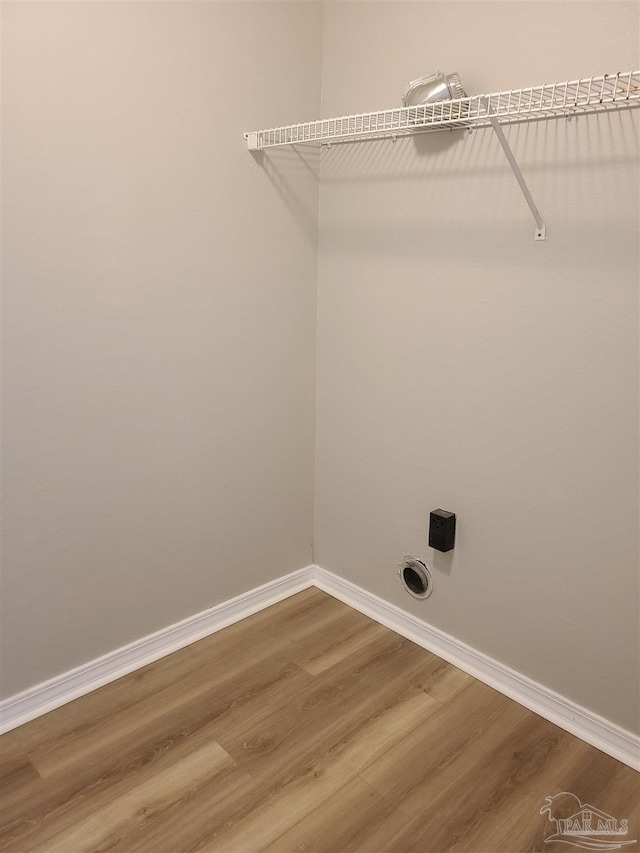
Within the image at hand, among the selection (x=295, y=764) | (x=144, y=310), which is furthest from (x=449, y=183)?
(x=295, y=764)

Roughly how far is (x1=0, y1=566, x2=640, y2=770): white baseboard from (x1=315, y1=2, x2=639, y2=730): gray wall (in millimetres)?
44

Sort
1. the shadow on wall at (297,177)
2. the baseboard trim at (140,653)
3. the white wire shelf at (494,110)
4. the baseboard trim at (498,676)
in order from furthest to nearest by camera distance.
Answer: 1. the shadow on wall at (297,177)
2. the baseboard trim at (140,653)
3. the baseboard trim at (498,676)
4. the white wire shelf at (494,110)

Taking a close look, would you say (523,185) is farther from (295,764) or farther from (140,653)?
(140,653)

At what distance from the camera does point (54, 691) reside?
6.31 ft

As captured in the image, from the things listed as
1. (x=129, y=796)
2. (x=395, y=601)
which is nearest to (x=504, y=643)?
(x=395, y=601)

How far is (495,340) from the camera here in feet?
6.19

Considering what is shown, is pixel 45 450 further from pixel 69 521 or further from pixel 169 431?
pixel 169 431

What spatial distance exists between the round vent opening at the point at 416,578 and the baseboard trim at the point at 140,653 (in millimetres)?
495

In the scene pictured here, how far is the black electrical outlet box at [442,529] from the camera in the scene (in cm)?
208

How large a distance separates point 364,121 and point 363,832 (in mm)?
2047

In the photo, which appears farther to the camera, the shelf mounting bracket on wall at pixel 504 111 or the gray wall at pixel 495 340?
the gray wall at pixel 495 340

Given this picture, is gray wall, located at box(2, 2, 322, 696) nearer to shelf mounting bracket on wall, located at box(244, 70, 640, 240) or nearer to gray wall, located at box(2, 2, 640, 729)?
gray wall, located at box(2, 2, 640, 729)

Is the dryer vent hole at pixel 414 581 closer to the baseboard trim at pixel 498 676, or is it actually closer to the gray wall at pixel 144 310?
the baseboard trim at pixel 498 676
